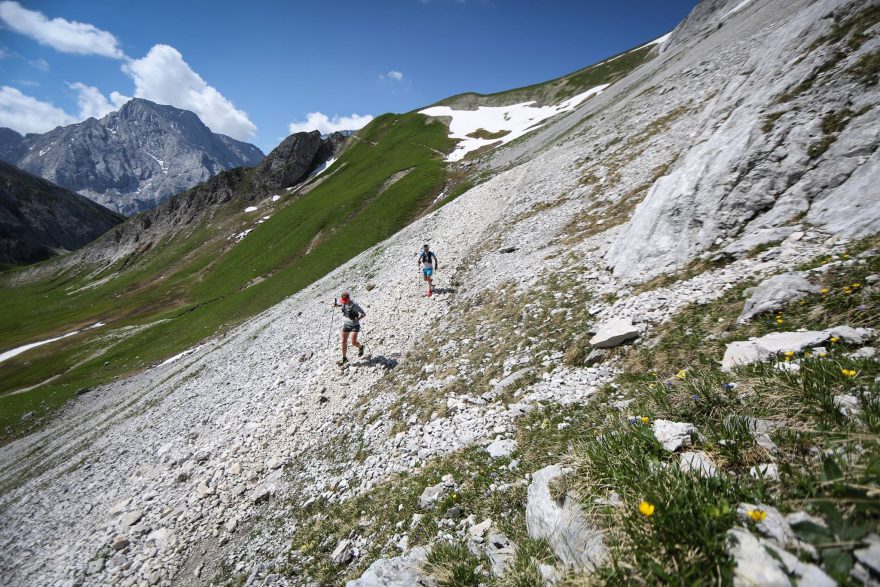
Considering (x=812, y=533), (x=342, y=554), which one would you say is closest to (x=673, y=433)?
(x=812, y=533)

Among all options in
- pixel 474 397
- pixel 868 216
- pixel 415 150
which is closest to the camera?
pixel 868 216

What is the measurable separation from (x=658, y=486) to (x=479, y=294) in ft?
49.1

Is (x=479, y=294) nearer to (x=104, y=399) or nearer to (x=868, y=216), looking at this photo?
(x=868, y=216)

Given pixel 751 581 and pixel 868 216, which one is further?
pixel 868 216

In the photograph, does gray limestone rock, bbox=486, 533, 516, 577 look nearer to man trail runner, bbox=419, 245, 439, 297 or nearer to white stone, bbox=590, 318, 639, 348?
white stone, bbox=590, 318, 639, 348

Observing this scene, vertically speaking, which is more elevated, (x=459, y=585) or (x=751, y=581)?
(x=751, y=581)

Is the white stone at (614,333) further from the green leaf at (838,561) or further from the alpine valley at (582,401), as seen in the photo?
the green leaf at (838,561)

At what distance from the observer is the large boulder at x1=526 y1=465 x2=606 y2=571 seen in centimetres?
404

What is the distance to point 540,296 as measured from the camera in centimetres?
1455

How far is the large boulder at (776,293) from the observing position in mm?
7629

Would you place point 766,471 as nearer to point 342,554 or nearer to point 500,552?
point 500,552

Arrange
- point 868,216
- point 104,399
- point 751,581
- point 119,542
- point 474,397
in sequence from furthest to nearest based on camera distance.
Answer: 1. point 104,399
2. point 119,542
3. point 474,397
4. point 868,216
5. point 751,581

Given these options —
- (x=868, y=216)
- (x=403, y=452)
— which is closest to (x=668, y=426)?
(x=403, y=452)

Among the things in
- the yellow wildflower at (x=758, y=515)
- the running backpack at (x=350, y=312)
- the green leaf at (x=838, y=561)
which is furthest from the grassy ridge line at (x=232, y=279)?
the green leaf at (x=838, y=561)
